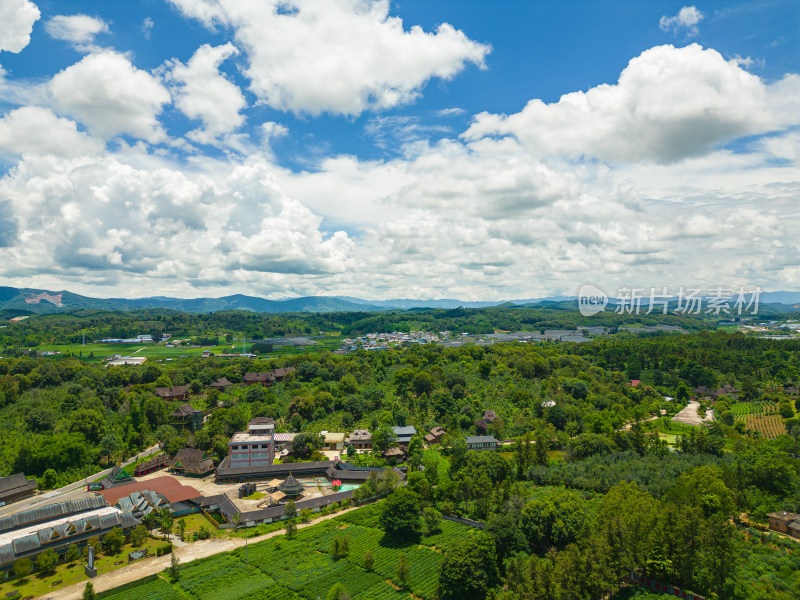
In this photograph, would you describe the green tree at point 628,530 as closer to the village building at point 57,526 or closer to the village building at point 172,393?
the village building at point 57,526

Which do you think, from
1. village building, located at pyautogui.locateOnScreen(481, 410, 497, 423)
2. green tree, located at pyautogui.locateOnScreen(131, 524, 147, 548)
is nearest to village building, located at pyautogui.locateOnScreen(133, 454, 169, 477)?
green tree, located at pyautogui.locateOnScreen(131, 524, 147, 548)

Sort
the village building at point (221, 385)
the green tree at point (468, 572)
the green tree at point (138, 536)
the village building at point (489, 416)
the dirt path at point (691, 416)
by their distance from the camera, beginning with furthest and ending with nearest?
the village building at point (221, 385), the dirt path at point (691, 416), the village building at point (489, 416), the green tree at point (138, 536), the green tree at point (468, 572)

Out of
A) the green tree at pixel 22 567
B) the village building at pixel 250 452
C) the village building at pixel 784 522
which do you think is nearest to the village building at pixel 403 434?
the village building at pixel 250 452

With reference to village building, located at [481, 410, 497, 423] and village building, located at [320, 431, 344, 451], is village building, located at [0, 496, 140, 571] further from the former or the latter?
village building, located at [481, 410, 497, 423]

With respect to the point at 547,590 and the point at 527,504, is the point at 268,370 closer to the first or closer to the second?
the point at 527,504

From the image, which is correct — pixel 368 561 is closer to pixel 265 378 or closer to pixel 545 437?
pixel 545 437

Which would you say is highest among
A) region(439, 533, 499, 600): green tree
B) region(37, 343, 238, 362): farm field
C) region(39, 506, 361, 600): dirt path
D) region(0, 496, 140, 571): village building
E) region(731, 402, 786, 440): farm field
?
region(731, 402, 786, 440): farm field
